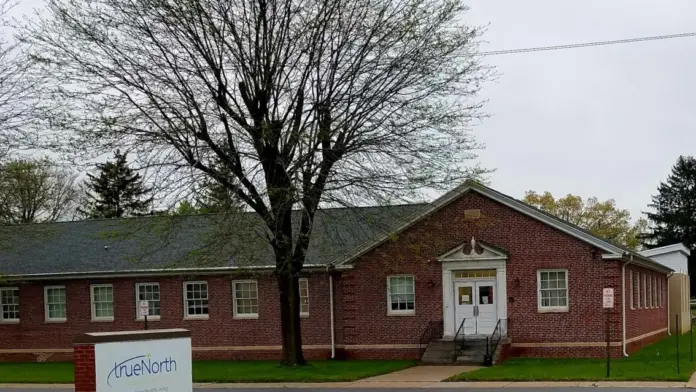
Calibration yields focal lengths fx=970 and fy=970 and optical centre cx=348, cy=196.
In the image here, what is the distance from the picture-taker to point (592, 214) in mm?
86188

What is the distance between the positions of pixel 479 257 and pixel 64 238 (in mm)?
19161

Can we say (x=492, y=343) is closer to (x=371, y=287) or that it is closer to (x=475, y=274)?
(x=475, y=274)

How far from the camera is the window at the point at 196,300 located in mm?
37531

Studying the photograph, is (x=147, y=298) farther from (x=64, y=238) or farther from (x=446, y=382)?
(x=446, y=382)

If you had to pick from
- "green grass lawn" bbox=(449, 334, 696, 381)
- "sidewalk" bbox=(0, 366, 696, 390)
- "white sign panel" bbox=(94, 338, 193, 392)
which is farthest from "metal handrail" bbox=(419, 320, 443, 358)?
"white sign panel" bbox=(94, 338, 193, 392)

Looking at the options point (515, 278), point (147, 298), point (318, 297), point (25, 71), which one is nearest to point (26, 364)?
point (147, 298)

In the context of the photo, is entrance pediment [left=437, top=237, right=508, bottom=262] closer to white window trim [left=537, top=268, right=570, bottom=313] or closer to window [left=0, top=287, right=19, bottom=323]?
white window trim [left=537, top=268, right=570, bottom=313]

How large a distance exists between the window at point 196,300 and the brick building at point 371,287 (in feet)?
0.15

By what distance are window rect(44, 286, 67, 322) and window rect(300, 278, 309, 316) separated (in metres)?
10.2

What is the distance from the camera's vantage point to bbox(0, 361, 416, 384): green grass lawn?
91.9 feet

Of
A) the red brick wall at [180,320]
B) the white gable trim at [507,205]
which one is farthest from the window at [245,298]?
the white gable trim at [507,205]

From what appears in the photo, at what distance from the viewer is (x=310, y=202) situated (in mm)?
26516

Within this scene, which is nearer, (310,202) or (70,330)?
(310,202)

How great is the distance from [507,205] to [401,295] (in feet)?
16.4
